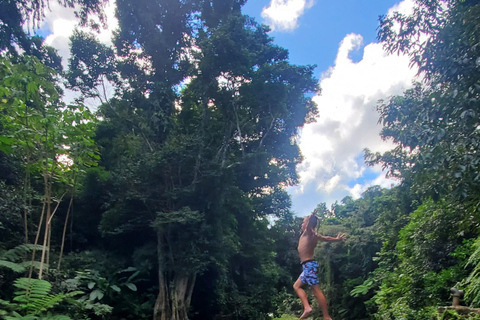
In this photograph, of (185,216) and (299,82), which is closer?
(185,216)

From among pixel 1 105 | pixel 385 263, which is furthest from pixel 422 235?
pixel 1 105

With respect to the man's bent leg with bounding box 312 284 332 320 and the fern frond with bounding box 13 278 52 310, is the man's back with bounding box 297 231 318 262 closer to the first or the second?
the man's bent leg with bounding box 312 284 332 320

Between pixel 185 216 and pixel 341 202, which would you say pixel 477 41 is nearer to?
pixel 185 216

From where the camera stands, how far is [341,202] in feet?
85.2

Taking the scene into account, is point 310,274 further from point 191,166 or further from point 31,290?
point 191,166

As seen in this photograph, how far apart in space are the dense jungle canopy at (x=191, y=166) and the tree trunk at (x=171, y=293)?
6cm

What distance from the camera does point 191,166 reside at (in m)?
10.2

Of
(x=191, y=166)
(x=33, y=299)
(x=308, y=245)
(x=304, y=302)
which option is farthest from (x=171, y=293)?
(x=308, y=245)

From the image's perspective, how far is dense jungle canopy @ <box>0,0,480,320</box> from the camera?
473 cm

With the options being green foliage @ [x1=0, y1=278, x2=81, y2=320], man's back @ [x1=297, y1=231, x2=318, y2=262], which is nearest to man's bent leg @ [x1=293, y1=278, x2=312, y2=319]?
man's back @ [x1=297, y1=231, x2=318, y2=262]

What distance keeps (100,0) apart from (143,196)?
630 centimetres

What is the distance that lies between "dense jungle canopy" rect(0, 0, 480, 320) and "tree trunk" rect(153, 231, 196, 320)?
0.06 metres

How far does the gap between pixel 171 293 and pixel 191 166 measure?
146 inches

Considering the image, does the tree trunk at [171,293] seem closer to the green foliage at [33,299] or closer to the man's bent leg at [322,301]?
the green foliage at [33,299]
